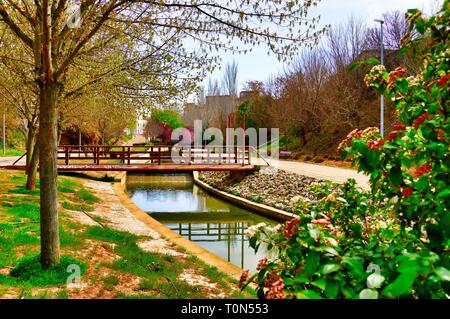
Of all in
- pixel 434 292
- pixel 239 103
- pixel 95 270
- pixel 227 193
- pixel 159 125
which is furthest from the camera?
pixel 159 125

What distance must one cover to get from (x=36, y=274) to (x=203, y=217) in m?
9.67

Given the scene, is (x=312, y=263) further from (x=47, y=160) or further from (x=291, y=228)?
(x=47, y=160)

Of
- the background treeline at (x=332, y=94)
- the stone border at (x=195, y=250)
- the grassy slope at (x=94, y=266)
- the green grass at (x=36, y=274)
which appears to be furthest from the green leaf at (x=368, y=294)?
the background treeline at (x=332, y=94)

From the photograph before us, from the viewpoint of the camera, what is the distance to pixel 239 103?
145 ft

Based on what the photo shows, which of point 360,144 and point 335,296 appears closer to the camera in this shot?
point 335,296

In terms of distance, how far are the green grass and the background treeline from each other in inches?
826

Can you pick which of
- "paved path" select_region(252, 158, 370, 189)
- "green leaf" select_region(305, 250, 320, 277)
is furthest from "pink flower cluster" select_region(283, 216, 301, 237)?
"paved path" select_region(252, 158, 370, 189)

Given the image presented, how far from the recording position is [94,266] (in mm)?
5512

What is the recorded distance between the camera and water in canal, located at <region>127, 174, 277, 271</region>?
966cm

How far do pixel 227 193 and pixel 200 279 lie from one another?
12.4m

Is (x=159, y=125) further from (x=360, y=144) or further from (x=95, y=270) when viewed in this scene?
(x=360, y=144)

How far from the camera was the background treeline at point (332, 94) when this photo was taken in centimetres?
2562
